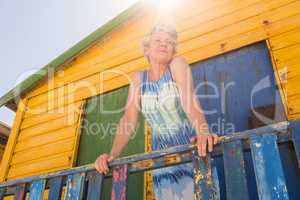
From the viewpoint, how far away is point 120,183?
74.2 inches

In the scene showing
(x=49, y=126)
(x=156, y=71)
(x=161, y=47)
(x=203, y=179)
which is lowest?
(x=203, y=179)

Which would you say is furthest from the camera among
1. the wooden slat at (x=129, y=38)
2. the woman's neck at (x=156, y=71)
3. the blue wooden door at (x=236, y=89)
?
the wooden slat at (x=129, y=38)

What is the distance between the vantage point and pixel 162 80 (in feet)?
7.89

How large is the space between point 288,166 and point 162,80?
1.74m

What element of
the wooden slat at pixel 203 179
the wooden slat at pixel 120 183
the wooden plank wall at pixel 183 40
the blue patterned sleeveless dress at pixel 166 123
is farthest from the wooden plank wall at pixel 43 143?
the wooden slat at pixel 203 179

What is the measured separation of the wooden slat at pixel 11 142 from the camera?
585 cm

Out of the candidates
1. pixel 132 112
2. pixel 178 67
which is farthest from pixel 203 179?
pixel 132 112

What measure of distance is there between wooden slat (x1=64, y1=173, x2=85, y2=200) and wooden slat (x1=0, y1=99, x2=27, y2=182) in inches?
175

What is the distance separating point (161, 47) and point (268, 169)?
5.33 ft

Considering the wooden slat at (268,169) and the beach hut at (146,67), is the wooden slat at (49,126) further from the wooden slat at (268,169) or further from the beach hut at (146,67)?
the wooden slat at (268,169)

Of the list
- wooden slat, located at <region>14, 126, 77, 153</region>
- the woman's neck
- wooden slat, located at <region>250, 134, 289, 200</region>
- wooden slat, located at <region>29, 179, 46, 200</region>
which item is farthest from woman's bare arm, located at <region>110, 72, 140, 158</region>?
wooden slat, located at <region>14, 126, 77, 153</region>

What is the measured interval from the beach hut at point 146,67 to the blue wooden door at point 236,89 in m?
0.01

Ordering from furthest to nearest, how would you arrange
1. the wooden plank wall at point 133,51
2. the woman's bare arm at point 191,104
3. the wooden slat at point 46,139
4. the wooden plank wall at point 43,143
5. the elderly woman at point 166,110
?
1. the wooden slat at point 46,139
2. the wooden plank wall at point 43,143
3. the wooden plank wall at point 133,51
4. the elderly woman at point 166,110
5. the woman's bare arm at point 191,104

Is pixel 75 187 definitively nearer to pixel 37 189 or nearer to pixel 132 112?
pixel 37 189
